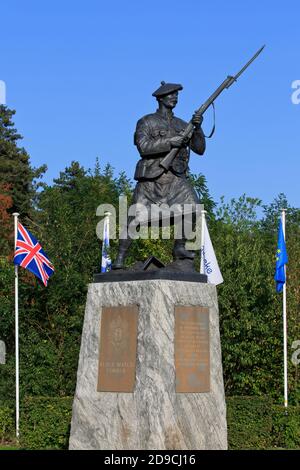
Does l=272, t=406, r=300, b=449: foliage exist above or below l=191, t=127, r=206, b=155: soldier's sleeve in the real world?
below

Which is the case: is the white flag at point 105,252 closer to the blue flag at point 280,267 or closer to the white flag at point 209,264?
the white flag at point 209,264

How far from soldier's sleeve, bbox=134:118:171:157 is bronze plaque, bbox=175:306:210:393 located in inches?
86.9

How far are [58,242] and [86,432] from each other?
41.7ft

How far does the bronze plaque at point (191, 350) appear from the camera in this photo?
1163 cm

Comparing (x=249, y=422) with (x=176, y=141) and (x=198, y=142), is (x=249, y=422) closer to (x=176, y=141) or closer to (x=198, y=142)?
(x=198, y=142)

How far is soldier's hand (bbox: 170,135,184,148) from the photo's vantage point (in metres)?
12.5

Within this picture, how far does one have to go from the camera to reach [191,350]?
1180 cm

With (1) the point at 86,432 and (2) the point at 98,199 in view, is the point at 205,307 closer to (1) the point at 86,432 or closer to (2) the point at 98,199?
(1) the point at 86,432

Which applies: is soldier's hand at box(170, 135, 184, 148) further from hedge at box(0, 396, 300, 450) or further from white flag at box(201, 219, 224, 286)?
white flag at box(201, 219, 224, 286)

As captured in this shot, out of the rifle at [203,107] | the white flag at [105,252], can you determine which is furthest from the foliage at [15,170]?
the rifle at [203,107]

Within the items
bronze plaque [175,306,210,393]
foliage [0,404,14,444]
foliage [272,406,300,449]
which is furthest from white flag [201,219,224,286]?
bronze plaque [175,306,210,393]

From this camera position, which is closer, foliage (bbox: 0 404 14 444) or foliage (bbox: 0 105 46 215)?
foliage (bbox: 0 404 14 444)

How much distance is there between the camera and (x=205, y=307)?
12.2m

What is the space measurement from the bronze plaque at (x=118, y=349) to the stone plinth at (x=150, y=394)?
0.08 metres
